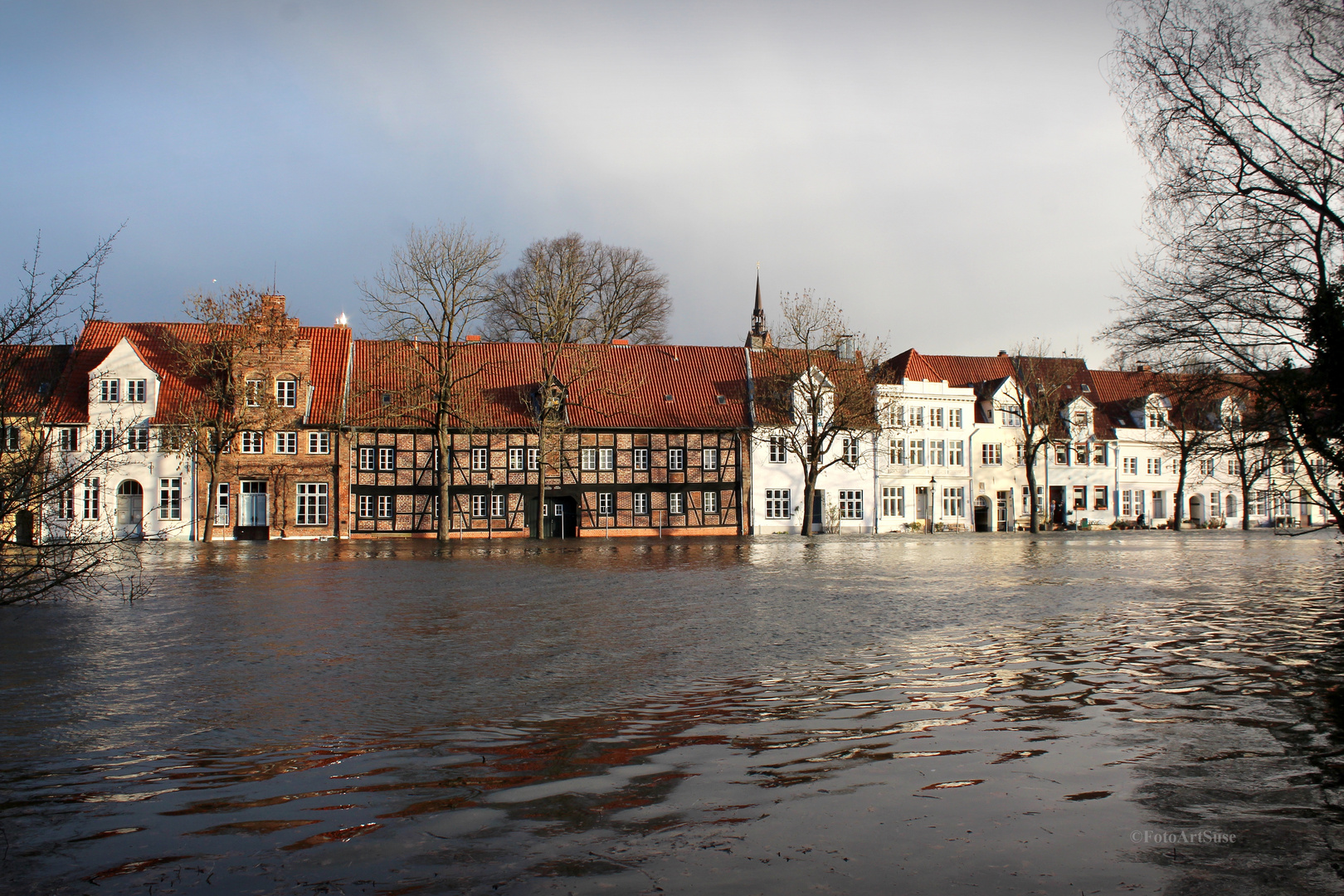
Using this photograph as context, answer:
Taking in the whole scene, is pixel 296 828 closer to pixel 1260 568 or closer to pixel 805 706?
pixel 805 706

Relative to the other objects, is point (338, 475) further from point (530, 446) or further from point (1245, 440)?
point (1245, 440)

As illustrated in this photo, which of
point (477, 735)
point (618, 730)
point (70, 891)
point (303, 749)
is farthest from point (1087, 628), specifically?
point (70, 891)

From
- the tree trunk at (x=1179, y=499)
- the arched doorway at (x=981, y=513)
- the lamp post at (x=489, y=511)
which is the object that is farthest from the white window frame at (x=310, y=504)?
the tree trunk at (x=1179, y=499)

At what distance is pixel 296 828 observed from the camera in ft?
16.8

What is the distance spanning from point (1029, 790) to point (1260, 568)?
79.6 feet

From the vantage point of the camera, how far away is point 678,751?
6754 mm

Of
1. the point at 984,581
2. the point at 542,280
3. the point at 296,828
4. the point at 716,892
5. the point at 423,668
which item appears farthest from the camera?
the point at 542,280

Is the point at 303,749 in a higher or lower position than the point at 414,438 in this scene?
lower

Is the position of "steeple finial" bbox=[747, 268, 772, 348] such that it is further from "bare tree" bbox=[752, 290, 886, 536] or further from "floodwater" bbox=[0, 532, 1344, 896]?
"floodwater" bbox=[0, 532, 1344, 896]

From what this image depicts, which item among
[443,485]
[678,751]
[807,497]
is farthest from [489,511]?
[678,751]

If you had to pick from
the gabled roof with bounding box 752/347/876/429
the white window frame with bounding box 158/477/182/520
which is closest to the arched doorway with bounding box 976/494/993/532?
the gabled roof with bounding box 752/347/876/429

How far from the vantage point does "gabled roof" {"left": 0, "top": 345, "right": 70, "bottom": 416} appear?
9.79 metres

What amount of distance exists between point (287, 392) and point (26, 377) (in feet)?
133

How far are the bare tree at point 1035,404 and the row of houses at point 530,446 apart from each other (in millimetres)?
391
